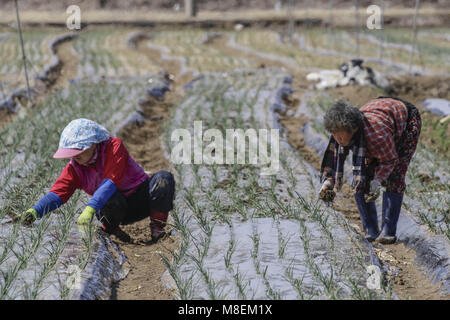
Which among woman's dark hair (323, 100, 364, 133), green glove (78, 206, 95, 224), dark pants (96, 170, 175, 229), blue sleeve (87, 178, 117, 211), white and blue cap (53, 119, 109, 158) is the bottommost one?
dark pants (96, 170, 175, 229)

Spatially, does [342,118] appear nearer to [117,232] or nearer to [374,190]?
[374,190]

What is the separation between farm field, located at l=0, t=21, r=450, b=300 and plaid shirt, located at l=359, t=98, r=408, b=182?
458mm

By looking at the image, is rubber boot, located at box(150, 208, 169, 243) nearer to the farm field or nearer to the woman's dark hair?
the farm field

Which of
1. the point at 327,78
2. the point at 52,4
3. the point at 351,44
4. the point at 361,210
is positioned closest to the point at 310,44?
the point at 351,44

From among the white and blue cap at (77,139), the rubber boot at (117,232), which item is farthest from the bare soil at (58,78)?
the white and blue cap at (77,139)

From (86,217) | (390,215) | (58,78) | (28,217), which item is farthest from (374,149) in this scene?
(58,78)

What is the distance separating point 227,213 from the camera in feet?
11.0

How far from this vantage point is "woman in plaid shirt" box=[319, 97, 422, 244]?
107 inches

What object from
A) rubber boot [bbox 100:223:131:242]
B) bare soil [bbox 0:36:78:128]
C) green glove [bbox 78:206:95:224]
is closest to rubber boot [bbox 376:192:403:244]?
rubber boot [bbox 100:223:131:242]

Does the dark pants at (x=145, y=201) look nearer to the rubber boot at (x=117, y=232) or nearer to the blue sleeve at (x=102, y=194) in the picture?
the rubber boot at (x=117, y=232)

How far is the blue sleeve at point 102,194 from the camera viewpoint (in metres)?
2.84

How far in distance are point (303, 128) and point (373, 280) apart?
3.62 m

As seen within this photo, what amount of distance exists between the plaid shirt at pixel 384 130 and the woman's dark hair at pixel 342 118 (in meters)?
0.12

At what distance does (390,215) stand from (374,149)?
552 mm
